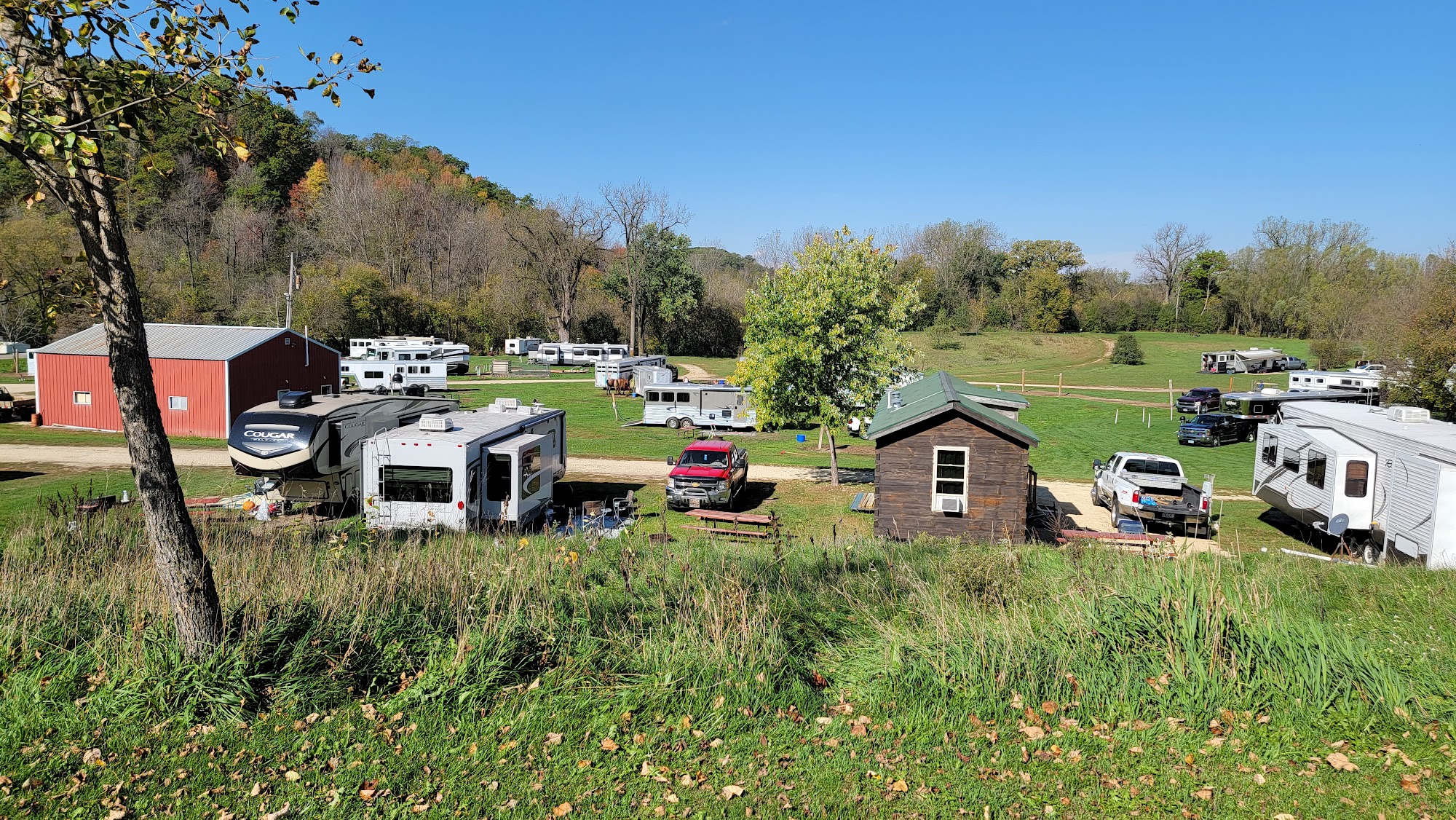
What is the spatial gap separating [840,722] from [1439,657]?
5.49 m

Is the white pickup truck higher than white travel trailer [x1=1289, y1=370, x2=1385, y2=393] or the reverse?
the reverse

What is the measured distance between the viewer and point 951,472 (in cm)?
1598

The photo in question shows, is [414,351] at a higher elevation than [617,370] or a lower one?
higher

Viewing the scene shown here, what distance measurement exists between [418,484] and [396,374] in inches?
1281

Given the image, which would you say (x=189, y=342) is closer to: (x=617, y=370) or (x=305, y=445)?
(x=305, y=445)

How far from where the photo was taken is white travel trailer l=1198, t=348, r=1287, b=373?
59.9m

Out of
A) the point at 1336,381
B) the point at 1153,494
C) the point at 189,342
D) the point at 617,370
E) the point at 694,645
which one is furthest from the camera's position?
the point at 617,370

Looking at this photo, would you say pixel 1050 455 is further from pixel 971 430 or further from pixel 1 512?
pixel 1 512

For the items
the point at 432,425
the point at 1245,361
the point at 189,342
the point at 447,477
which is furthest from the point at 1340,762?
the point at 1245,361

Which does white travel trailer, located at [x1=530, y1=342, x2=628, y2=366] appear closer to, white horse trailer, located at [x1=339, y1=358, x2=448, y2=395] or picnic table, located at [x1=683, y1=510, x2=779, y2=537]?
white horse trailer, located at [x1=339, y1=358, x2=448, y2=395]

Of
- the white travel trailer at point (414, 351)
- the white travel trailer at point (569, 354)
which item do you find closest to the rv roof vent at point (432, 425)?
the white travel trailer at point (414, 351)

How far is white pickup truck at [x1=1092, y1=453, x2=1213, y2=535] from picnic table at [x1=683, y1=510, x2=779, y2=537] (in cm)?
830

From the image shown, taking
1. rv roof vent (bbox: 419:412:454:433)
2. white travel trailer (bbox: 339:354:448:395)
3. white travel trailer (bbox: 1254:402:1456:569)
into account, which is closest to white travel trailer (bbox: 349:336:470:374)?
white travel trailer (bbox: 339:354:448:395)

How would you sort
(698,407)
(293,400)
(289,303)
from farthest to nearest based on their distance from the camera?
(289,303) → (698,407) → (293,400)
